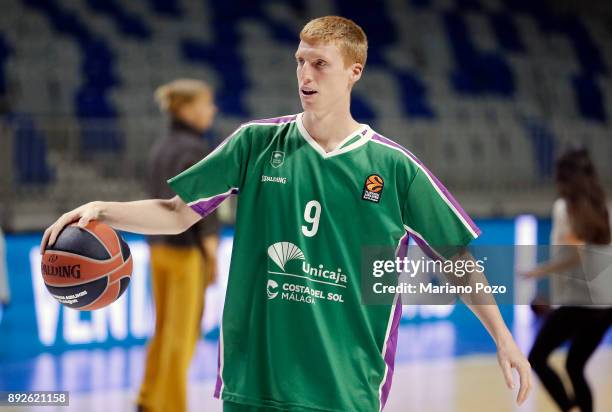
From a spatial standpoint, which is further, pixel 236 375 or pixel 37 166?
pixel 37 166

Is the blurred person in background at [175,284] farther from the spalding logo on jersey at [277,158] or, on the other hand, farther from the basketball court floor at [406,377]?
the spalding logo on jersey at [277,158]

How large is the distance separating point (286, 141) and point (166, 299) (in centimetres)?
292

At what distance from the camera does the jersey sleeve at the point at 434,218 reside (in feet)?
10.2

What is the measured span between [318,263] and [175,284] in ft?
9.49

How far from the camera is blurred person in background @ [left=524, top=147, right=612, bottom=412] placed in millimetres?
5656

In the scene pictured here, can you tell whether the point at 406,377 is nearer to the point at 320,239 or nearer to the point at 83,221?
the point at 320,239

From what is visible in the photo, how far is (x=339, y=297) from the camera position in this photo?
3.07 m

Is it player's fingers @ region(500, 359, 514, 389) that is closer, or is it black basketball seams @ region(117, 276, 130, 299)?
player's fingers @ region(500, 359, 514, 389)

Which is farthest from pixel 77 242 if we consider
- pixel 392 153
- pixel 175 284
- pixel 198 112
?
pixel 198 112

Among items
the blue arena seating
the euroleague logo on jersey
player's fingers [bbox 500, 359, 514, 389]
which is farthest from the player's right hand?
the blue arena seating

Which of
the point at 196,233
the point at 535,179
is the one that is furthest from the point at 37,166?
the point at 535,179

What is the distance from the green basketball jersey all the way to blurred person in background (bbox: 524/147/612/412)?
2748 millimetres

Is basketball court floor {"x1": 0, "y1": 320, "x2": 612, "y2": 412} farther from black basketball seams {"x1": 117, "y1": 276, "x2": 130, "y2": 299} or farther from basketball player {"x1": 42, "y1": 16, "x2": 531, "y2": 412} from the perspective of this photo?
basketball player {"x1": 42, "y1": 16, "x2": 531, "y2": 412}

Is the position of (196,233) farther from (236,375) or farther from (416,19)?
(416,19)
